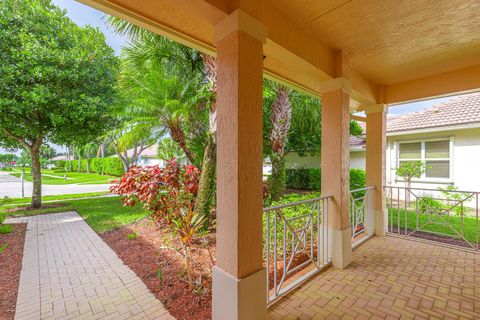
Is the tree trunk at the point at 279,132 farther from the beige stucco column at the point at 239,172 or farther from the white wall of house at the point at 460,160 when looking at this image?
the beige stucco column at the point at 239,172

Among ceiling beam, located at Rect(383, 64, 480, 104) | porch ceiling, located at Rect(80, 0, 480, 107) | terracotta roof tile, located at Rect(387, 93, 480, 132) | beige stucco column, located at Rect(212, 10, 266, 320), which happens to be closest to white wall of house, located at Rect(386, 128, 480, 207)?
terracotta roof tile, located at Rect(387, 93, 480, 132)

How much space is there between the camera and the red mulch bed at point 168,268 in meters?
2.49

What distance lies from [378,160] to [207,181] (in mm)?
3636

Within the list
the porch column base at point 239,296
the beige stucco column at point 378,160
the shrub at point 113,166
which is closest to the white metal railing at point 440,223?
the beige stucco column at point 378,160

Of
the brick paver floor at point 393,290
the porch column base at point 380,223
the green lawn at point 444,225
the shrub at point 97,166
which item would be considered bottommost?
the green lawn at point 444,225

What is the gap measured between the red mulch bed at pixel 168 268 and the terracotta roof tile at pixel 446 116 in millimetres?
8502

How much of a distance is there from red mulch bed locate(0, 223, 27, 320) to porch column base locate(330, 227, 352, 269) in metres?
4.02

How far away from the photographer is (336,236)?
3.21 m

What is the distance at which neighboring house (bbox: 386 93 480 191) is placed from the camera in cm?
708

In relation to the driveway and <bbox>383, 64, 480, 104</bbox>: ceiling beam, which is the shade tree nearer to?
the driveway

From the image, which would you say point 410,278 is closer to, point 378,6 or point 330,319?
point 330,319

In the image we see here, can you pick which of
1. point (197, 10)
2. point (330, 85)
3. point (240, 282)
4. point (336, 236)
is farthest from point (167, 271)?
point (330, 85)

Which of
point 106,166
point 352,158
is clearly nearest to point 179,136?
point 352,158

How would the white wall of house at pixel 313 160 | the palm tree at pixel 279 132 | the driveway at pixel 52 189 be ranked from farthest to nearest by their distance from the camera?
the driveway at pixel 52 189 → the white wall of house at pixel 313 160 → the palm tree at pixel 279 132
